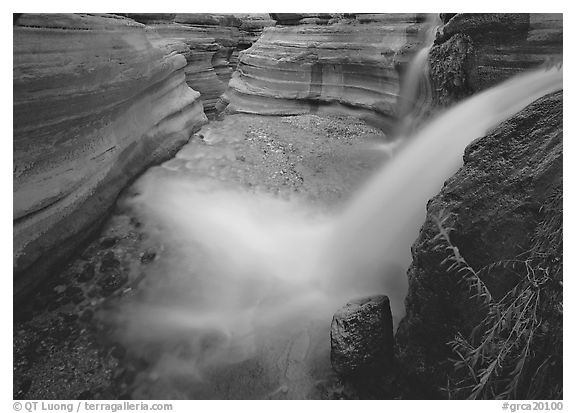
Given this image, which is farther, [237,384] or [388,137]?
[388,137]

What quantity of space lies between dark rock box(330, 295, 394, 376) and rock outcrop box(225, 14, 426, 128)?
15.3 feet

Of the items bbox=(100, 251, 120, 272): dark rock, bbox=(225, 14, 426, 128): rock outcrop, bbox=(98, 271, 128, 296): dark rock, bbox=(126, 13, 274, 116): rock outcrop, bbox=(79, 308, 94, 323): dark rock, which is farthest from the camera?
bbox=(126, 13, 274, 116): rock outcrop

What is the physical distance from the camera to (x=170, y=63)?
597 centimetres

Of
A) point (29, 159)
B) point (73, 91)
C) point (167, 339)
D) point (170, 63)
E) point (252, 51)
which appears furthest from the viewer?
point (252, 51)

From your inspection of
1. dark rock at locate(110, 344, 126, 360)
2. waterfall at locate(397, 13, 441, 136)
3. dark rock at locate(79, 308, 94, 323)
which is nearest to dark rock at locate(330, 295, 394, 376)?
dark rock at locate(110, 344, 126, 360)

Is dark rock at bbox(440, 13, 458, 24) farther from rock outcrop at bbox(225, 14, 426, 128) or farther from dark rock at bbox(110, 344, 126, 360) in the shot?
dark rock at bbox(110, 344, 126, 360)

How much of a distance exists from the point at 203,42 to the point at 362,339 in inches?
297

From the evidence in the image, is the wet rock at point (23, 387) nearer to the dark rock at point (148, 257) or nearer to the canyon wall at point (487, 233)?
the dark rock at point (148, 257)

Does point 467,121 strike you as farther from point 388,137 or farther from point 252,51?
point 252,51

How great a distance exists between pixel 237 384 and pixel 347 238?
5.18 ft

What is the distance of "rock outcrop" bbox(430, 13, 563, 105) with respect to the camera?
3.00 m
